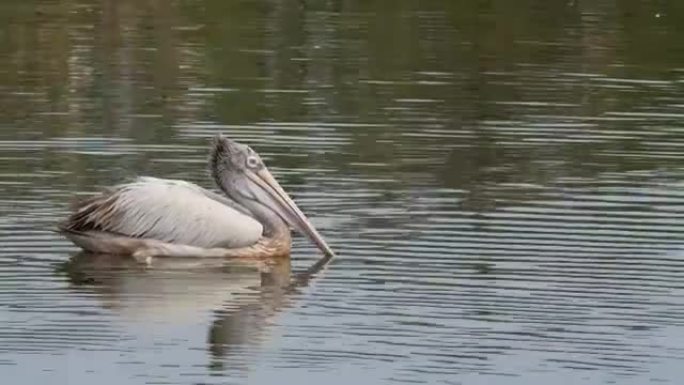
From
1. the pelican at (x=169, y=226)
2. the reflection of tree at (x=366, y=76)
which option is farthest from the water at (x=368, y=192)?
the pelican at (x=169, y=226)

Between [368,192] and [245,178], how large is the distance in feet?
3.57

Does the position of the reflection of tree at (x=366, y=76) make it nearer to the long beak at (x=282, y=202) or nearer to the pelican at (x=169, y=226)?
the long beak at (x=282, y=202)

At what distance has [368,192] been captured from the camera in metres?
15.2

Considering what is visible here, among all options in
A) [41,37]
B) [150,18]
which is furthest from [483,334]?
[150,18]

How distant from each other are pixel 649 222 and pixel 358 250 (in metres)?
1.80

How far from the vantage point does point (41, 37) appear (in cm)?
2377

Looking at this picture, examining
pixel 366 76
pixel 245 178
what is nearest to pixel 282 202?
pixel 245 178

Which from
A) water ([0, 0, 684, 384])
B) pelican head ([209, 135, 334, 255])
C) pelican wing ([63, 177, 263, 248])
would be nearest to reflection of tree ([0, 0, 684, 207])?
water ([0, 0, 684, 384])

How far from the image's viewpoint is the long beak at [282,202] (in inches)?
547

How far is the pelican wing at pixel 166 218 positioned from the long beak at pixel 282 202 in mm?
229

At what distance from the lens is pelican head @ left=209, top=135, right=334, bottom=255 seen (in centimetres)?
1429

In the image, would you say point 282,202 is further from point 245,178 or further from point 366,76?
point 366,76

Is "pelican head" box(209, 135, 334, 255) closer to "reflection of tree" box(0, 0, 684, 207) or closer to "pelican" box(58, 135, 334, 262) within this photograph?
"pelican" box(58, 135, 334, 262)

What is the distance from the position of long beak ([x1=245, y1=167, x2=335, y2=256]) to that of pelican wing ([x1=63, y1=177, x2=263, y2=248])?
9.0 inches
